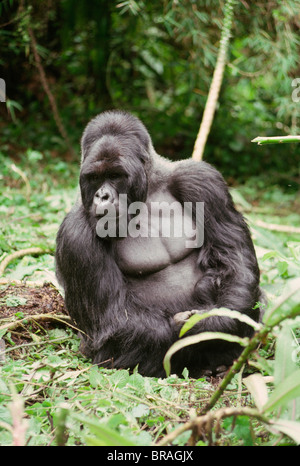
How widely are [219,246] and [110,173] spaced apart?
88cm

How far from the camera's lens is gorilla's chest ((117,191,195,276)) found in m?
3.35

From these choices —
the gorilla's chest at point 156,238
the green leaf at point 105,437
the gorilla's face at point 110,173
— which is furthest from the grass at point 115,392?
the gorilla's face at point 110,173

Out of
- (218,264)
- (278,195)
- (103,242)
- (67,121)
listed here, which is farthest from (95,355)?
(67,121)

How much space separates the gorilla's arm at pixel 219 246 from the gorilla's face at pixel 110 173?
41cm

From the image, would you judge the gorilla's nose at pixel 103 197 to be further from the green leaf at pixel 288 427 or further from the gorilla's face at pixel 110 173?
the green leaf at pixel 288 427

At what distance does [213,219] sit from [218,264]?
294mm

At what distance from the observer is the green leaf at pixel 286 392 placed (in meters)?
1.79

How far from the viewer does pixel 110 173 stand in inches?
120

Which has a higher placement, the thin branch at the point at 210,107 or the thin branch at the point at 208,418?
the thin branch at the point at 210,107

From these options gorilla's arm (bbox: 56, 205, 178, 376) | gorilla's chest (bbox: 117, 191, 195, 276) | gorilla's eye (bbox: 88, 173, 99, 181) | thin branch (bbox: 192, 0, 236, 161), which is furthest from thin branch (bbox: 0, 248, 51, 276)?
thin branch (bbox: 192, 0, 236, 161)

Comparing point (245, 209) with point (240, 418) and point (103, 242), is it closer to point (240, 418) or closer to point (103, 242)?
point (103, 242)

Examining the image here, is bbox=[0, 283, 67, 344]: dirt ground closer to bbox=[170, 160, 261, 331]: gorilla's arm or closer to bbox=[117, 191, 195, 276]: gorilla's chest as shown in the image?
bbox=[117, 191, 195, 276]: gorilla's chest

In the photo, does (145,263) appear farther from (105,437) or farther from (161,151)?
(161,151)

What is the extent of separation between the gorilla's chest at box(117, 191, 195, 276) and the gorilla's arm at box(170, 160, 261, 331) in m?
0.11
